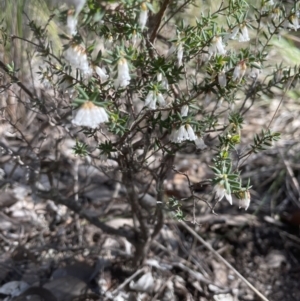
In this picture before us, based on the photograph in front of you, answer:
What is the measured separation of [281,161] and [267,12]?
1.33 metres

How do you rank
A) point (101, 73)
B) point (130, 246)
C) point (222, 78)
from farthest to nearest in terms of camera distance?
point (130, 246) → point (222, 78) → point (101, 73)

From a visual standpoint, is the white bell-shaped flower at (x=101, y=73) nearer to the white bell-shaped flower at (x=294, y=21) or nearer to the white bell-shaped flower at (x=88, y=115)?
the white bell-shaped flower at (x=88, y=115)

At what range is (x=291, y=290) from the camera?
2199 mm

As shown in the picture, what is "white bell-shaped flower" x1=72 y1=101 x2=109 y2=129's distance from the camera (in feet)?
3.66

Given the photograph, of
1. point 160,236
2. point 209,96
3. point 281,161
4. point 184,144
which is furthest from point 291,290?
point 209,96

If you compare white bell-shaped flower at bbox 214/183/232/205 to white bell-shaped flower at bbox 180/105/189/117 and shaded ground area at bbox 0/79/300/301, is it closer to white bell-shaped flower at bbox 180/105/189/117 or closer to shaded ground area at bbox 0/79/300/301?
white bell-shaped flower at bbox 180/105/189/117

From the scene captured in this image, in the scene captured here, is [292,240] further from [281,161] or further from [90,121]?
[90,121]

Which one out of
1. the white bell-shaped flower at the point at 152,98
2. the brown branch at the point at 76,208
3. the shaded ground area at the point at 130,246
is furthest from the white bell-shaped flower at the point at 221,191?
the brown branch at the point at 76,208

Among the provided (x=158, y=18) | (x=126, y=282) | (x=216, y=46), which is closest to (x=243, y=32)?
(x=216, y=46)

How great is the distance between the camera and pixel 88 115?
44.1 inches

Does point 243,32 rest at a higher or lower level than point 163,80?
higher

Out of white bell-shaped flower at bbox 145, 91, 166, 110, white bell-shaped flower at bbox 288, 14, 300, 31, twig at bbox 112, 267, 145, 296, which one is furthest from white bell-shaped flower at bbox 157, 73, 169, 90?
twig at bbox 112, 267, 145, 296

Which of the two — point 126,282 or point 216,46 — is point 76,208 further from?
point 216,46

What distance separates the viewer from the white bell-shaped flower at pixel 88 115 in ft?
3.66
